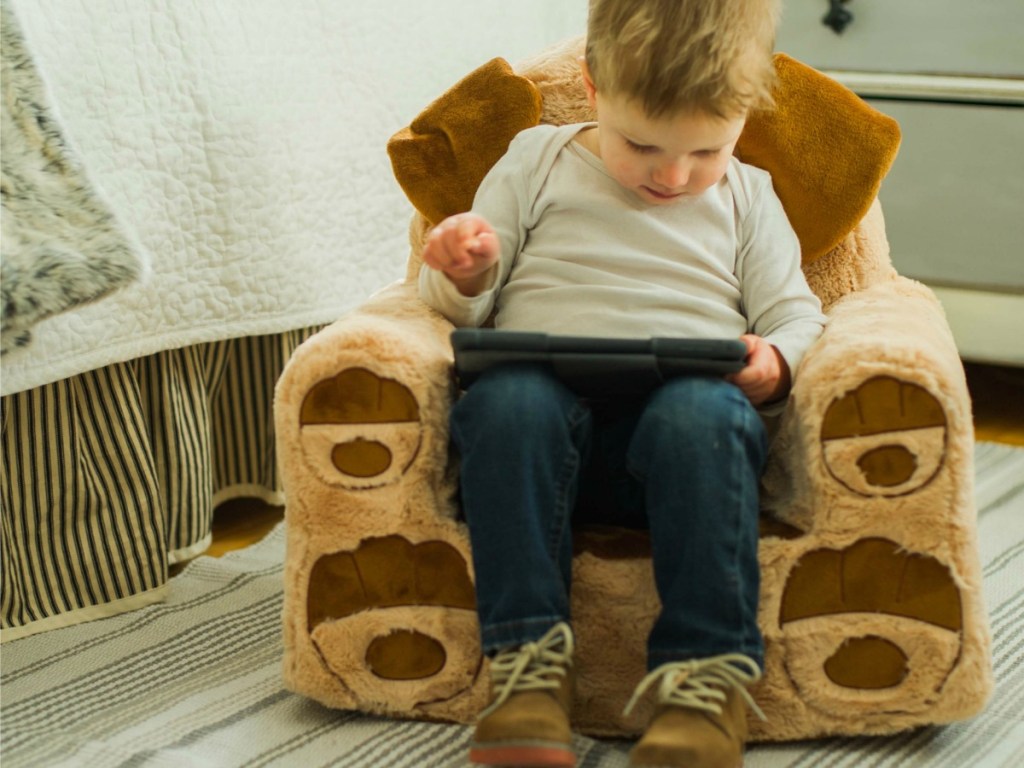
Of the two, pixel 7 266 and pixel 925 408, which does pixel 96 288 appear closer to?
pixel 7 266

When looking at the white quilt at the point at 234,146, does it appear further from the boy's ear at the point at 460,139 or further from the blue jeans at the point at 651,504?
the blue jeans at the point at 651,504

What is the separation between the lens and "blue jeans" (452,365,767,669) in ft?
2.88

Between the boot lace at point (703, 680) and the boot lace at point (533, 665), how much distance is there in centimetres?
6

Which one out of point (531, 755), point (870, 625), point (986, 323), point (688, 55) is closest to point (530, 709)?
point (531, 755)

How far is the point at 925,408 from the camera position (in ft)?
2.94

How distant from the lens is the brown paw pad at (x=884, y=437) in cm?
90

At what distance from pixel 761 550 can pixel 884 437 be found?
14 centimetres

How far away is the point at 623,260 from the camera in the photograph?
1084mm

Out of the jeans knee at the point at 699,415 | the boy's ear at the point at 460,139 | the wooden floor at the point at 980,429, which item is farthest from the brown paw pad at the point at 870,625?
the wooden floor at the point at 980,429

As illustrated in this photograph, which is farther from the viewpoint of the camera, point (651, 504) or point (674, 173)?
point (674, 173)

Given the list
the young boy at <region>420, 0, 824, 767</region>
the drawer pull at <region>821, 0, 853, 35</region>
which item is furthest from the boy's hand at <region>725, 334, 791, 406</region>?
the drawer pull at <region>821, 0, 853, 35</region>

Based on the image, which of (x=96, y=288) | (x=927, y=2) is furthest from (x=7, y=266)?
(x=927, y=2)

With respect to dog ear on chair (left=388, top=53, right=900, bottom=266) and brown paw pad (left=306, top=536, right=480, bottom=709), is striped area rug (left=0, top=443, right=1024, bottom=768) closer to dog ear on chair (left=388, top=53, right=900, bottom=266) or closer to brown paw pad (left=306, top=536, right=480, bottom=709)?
brown paw pad (left=306, top=536, right=480, bottom=709)

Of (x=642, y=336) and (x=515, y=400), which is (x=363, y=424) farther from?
(x=642, y=336)
